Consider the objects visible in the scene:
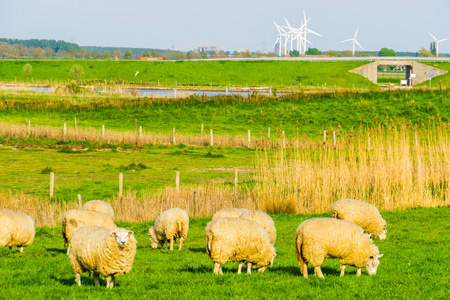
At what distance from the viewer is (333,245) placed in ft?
47.4

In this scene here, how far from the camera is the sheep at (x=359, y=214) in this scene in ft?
66.0

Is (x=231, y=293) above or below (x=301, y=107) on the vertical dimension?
below

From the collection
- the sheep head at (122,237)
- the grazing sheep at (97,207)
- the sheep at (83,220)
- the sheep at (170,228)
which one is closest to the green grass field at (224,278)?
the sheep at (170,228)

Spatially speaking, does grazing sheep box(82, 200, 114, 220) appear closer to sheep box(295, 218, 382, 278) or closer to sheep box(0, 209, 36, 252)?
sheep box(0, 209, 36, 252)

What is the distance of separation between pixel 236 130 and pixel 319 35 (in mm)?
135994

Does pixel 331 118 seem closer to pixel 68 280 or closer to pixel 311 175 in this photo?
pixel 311 175

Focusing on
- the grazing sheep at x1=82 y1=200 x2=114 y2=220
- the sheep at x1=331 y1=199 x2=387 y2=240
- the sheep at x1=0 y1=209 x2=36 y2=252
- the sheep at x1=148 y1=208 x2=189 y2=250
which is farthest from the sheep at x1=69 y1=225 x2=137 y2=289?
the sheep at x1=331 y1=199 x2=387 y2=240

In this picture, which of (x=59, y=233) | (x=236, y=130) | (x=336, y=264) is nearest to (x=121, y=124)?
(x=236, y=130)

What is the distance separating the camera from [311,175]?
90.7 ft

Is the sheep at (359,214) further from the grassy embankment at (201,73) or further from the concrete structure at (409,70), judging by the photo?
the concrete structure at (409,70)

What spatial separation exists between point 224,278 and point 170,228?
599cm

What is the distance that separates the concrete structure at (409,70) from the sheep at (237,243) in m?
115

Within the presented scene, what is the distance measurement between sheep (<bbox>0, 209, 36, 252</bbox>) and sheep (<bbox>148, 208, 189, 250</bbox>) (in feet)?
12.9

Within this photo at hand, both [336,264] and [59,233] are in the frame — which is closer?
[336,264]
